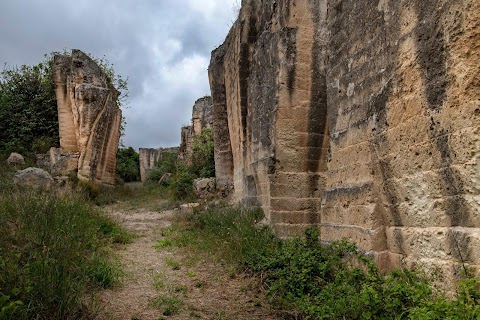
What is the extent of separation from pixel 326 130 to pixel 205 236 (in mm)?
3031

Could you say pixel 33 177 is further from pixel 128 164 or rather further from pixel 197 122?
pixel 128 164

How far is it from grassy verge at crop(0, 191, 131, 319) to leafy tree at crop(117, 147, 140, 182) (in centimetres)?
2107

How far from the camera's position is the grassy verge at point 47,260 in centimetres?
317

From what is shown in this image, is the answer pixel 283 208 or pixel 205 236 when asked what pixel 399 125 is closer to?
pixel 283 208

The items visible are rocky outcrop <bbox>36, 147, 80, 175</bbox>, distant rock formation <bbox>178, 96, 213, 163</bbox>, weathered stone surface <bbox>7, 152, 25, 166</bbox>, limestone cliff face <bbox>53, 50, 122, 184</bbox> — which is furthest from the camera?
distant rock formation <bbox>178, 96, 213, 163</bbox>

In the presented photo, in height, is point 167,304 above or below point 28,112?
below

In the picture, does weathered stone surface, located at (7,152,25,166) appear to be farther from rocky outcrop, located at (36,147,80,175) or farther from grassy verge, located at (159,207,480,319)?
grassy verge, located at (159,207,480,319)

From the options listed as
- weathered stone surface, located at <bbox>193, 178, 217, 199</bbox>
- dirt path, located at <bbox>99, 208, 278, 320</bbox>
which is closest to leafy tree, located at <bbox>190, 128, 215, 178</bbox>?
weathered stone surface, located at <bbox>193, 178, 217, 199</bbox>

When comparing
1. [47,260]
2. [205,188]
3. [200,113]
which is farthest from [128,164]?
[47,260]

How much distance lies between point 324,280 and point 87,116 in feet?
42.8

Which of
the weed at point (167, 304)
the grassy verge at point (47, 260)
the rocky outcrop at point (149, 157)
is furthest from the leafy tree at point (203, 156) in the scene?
the rocky outcrop at point (149, 157)

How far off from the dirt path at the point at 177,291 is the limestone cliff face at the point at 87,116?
9.22 meters

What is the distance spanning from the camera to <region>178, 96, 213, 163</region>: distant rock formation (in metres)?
18.6

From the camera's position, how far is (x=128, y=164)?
28875 mm
